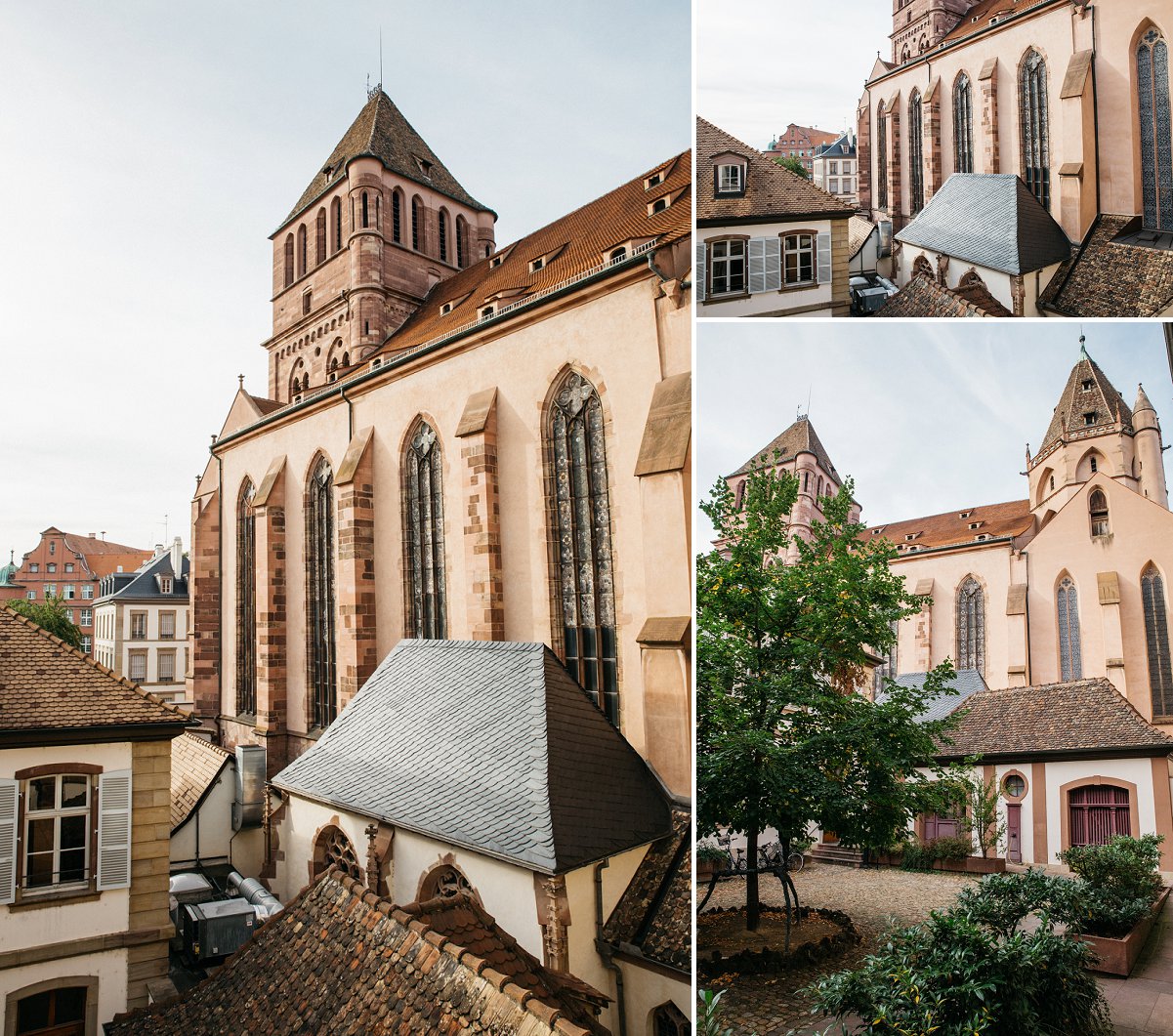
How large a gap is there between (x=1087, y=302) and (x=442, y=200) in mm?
26790

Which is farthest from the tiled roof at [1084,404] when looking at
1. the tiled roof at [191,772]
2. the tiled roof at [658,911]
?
the tiled roof at [191,772]

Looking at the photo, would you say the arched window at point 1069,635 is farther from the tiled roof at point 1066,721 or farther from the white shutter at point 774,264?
the white shutter at point 774,264

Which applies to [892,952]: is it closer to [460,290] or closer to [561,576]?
[561,576]

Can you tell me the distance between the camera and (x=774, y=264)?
Answer: 362cm

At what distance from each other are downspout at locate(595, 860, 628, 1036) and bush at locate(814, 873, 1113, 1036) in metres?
4.67

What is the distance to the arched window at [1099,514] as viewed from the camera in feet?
13.3

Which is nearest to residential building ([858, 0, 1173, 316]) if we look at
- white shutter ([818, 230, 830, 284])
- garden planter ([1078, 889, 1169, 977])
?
white shutter ([818, 230, 830, 284])

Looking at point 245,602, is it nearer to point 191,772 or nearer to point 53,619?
point 191,772

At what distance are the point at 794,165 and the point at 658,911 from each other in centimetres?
679

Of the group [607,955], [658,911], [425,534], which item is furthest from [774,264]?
[425,534]

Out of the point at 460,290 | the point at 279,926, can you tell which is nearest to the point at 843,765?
the point at 279,926

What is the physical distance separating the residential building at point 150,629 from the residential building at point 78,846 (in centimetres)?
3325

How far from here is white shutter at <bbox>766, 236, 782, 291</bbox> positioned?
351 centimetres

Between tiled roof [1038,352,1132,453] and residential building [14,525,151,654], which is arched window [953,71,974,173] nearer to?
tiled roof [1038,352,1132,453]
